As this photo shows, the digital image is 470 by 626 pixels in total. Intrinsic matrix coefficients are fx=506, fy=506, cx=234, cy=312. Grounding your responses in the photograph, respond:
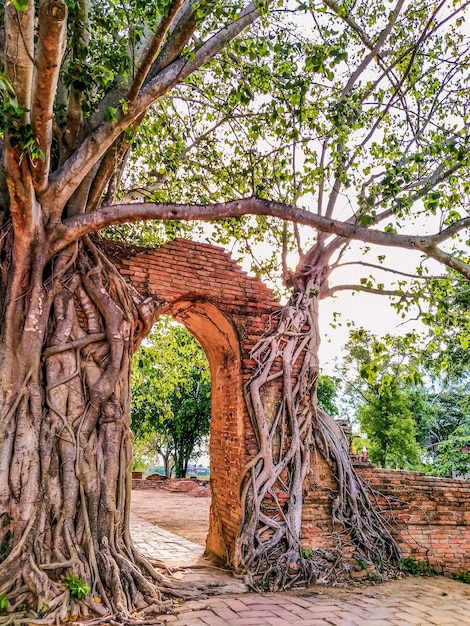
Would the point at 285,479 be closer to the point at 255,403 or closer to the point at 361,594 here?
the point at 255,403

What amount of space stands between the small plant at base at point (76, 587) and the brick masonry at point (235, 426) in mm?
2188

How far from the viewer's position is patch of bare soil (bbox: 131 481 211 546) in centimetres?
922

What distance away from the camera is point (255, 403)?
6.27 metres

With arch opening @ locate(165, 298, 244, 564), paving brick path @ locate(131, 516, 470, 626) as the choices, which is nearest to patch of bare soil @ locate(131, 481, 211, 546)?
arch opening @ locate(165, 298, 244, 564)

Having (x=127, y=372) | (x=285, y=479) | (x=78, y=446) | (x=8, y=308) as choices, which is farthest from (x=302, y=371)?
(x=8, y=308)

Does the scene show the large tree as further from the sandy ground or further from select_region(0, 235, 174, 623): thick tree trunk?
the sandy ground

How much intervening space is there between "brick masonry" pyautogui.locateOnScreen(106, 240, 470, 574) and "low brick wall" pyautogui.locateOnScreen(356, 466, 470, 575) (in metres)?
0.01

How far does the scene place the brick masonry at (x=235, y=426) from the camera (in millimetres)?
6199

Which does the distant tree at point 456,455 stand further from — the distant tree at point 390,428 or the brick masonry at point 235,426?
the distant tree at point 390,428

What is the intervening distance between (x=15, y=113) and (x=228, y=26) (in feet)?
10.6

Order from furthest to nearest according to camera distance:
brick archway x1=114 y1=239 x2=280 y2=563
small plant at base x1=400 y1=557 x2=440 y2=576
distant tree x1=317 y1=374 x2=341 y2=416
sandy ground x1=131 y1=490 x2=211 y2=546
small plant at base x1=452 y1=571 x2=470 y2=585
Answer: distant tree x1=317 y1=374 x2=341 y2=416, sandy ground x1=131 y1=490 x2=211 y2=546, small plant at base x1=452 y1=571 x2=470 y2=585, small plant at base x1=400 y1=557 x2=440 y2=576, brick archway x1=114 y1=239 x2=280 y2=563

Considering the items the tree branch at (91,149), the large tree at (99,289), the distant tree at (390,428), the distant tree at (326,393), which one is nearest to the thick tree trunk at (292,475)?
the large tree at (99,289)

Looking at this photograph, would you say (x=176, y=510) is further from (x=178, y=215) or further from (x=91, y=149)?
(x=91, y=149)

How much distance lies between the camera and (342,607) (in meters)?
4.97
